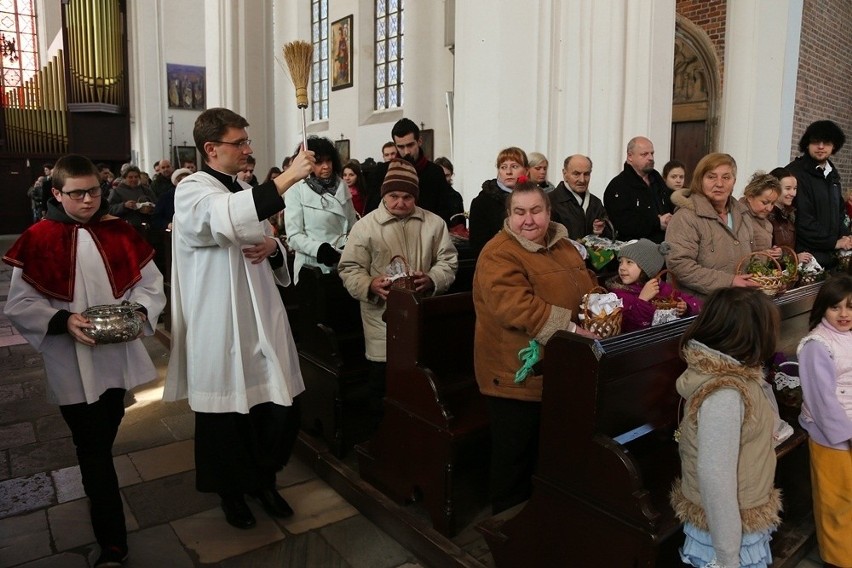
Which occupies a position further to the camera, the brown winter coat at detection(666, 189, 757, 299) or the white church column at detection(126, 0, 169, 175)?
the white church column at detection(126, 0, 169, 175)

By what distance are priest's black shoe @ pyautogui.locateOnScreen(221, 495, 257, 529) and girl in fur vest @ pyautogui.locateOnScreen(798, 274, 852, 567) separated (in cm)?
243

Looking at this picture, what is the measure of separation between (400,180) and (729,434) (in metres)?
1.99

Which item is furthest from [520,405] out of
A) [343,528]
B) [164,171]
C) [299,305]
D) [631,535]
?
[164,171]

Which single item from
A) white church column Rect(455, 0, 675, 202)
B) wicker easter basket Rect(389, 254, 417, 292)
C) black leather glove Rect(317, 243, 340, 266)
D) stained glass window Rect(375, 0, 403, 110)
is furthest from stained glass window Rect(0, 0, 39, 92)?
wicker easter basket Rect(389, 254, 417, 292)

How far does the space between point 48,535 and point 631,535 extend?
2505 millimetres

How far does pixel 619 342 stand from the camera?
2172 millimetres

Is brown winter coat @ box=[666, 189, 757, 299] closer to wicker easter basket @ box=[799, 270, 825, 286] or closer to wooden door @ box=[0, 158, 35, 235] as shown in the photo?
wicker easter basket @ box=[799, 270, 825, 286]

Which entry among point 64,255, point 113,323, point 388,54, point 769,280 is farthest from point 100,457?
point 388,54

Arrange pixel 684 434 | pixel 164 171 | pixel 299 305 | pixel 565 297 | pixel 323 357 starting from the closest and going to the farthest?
pixel 684 434, pixel 565 297, pixel 323 357, pixel 299 305, pixel 164 171

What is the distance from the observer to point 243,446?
9.48 feet

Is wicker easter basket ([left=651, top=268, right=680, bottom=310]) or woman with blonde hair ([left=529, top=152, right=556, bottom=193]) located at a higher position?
woman with blonde hair ([left=529, top=152, right=556, bottom=193])

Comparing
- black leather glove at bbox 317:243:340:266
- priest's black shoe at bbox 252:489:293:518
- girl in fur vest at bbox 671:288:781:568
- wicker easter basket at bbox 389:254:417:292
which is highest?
black leather glove at bbox 317:243:340:266

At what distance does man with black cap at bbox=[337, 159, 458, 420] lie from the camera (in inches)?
131

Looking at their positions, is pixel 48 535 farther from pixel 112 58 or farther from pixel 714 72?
pixel 112 58
